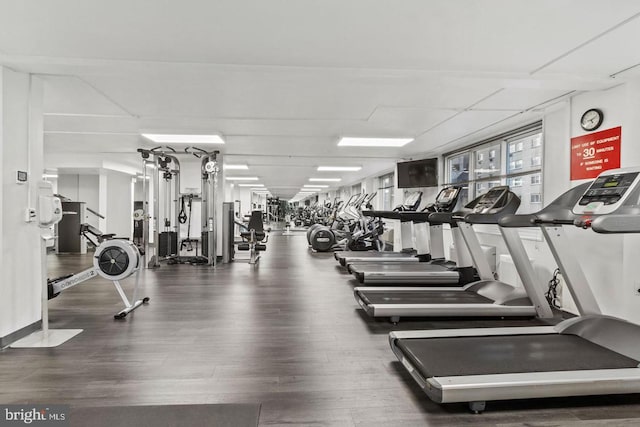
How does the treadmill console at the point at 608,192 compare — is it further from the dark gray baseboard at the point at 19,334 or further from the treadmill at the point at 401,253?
the dark gray baseboard at the point at 19,334

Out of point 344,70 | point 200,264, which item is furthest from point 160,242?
point 344,70

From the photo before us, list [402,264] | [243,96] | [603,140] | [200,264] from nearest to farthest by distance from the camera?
[603,140], [243,96], [402,264], [200,264]

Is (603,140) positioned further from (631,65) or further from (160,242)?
(160,242)

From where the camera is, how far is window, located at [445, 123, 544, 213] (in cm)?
522

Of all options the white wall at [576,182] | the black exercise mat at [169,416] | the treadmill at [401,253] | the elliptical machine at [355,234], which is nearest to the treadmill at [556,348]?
the white wall at [576,182]

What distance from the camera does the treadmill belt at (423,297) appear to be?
3.86 metres

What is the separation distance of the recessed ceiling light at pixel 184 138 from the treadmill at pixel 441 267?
314 cm

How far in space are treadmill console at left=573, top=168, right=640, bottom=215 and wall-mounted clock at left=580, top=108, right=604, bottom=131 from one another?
1.20m

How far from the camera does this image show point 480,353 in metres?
2.41

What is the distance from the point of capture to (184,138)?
6.13 m

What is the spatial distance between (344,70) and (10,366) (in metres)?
3.39

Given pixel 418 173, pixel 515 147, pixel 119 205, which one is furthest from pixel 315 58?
pixel 119 205

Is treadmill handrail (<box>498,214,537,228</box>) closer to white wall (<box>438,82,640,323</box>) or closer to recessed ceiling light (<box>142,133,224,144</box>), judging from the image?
white wall (<box>438,82,640,323</box>)

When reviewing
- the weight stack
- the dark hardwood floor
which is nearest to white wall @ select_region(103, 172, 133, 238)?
the weight stack
